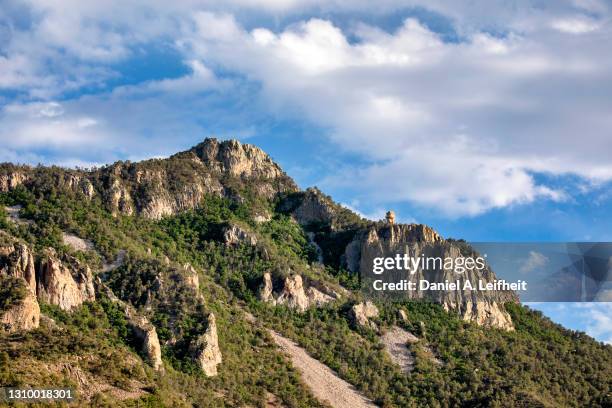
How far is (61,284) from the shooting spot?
177 metres

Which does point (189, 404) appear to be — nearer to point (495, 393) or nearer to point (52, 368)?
point (52, 368)

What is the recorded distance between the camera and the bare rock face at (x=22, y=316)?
506ft

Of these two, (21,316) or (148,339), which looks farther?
(148,339)

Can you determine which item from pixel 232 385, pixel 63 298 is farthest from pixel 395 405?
pixel 63 298

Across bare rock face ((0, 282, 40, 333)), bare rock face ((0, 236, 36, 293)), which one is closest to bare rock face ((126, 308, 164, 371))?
bare rock face ((0, 236, 36, 293))

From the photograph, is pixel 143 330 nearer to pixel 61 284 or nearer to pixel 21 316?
pixel 61 284

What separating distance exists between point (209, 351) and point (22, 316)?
38234 millimetres

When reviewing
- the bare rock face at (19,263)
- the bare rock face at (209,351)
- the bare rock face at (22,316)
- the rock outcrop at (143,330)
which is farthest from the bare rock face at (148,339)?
the bare rock face at (22,316)

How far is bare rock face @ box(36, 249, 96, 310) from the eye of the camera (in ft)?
576

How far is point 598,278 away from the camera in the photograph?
196 metres

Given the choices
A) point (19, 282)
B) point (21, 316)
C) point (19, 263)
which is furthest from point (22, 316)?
point (19, 263)

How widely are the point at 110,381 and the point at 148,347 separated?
22783mm

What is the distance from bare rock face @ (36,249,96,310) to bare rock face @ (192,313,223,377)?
19.7m

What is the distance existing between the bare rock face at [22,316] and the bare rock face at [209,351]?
32.6 meters
